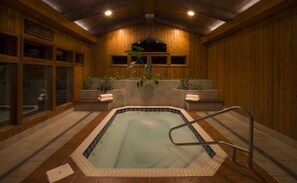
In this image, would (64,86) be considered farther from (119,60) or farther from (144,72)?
(144,72)

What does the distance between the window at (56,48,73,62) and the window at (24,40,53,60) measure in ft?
1.96

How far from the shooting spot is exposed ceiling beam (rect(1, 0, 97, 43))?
3.76m

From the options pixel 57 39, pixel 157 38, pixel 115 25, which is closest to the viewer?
pixel 57 39

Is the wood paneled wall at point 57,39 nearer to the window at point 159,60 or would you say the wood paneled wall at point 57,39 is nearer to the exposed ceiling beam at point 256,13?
the window at point 159,60

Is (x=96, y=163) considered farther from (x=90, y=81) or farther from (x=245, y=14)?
(x=90, y=81)

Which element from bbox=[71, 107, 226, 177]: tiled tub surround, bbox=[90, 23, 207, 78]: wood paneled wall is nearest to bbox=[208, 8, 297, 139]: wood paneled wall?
bbox=[71, 107, 226, 177]: tiled tub surround

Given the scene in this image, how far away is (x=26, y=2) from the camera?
12.3ft

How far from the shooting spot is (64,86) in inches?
280

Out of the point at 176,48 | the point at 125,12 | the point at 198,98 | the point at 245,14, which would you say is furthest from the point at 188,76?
the point at 245,14

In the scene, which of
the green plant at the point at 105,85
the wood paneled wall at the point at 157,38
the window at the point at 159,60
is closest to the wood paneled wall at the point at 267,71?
the wood paneled wall at the point at 157,38

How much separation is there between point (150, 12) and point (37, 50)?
446 cm

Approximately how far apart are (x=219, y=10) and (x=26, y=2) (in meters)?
4.83

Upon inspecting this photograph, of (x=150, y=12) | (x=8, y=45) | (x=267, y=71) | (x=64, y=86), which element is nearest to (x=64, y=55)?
(x=64, y=86)

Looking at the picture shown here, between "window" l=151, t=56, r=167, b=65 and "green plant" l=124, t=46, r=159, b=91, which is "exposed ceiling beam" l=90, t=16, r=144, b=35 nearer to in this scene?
"green plant" l=124, t=46, r=159, b=91
